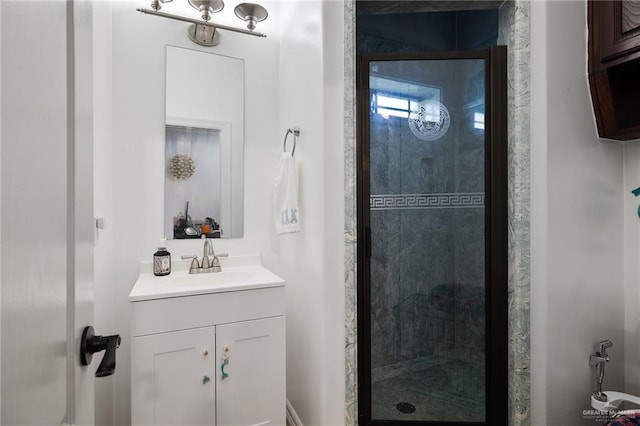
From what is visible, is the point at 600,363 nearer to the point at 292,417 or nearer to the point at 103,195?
the point at 292,417

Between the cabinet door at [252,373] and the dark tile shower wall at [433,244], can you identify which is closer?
the cabinet door at [252,373]

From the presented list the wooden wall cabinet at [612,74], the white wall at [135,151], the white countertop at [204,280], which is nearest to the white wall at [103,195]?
the white wall at [135,151]

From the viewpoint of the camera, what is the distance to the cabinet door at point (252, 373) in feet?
4.85

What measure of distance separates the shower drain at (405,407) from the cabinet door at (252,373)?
0.58m

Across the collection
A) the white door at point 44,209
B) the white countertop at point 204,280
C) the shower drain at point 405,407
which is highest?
the white door at point 44,209

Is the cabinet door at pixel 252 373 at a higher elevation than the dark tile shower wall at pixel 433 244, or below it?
below

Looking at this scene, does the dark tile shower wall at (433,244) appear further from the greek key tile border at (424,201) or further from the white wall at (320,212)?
the white wall at (320,212)

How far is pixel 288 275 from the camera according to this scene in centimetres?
197

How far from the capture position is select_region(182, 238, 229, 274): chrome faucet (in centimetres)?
183

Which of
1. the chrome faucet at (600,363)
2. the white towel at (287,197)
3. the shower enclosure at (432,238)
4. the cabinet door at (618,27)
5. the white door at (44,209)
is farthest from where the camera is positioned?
the white towel at (287,197)

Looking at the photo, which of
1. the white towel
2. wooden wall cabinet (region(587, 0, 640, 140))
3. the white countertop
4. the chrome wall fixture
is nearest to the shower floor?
the white countertop

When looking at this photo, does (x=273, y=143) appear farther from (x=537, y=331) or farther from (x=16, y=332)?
(x=16, y=332)

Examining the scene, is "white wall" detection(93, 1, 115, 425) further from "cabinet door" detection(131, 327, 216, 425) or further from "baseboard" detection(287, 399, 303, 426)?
"baseboard" detection(287, 399, 303, 426)

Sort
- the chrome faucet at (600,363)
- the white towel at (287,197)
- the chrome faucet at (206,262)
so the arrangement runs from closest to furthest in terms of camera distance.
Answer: the chrome faucet at (600,363)
the white towel at (287,197)
the chrome faucet at (206,262)
